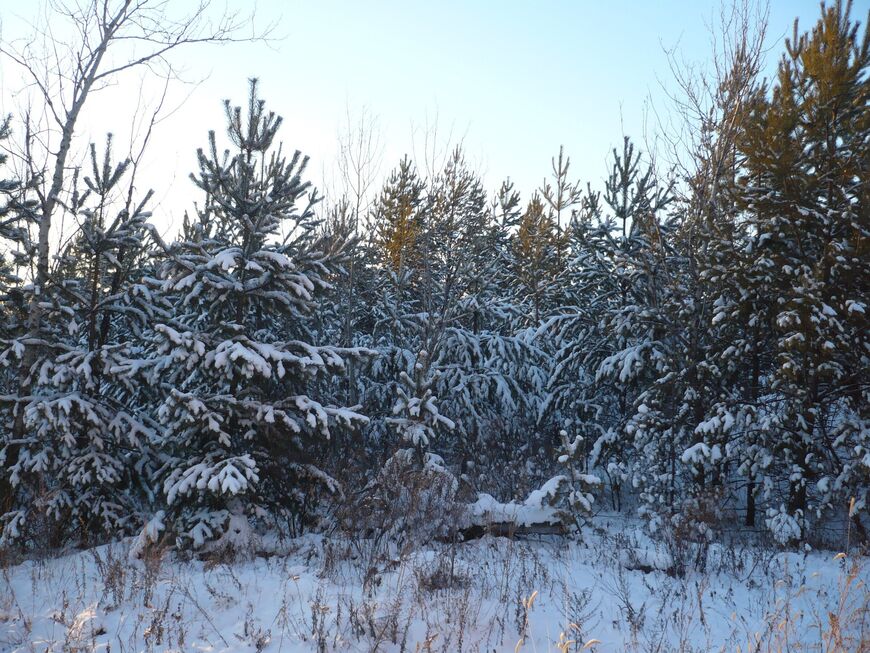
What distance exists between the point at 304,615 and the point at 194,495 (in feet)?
11.1

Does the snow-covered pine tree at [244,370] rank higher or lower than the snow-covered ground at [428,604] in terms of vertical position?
higher

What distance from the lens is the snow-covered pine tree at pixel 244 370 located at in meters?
7.13

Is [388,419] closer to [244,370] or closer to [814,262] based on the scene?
[244,370]

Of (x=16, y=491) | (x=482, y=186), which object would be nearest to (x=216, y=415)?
(x=16, y=491)

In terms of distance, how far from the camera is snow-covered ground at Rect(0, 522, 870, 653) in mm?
4430

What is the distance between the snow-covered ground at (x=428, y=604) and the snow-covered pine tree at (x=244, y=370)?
2.99ft

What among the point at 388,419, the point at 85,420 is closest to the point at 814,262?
the point at 388,419

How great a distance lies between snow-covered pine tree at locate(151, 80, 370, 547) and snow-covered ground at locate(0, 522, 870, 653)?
2.99 ft

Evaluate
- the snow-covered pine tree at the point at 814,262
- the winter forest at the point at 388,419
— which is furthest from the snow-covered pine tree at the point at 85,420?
the snow-covered pine tree at the point at 814,262

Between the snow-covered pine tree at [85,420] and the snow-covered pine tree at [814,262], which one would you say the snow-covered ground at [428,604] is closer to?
the snow-covered pine tree at [85,420]

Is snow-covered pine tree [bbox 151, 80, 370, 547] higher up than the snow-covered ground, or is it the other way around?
snow-covered pine tree [bbox 151, 80, 370, 547]

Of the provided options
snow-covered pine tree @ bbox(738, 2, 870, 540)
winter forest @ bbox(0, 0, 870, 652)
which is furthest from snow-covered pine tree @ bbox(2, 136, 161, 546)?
snow-covered pine tree @ bbox(738, 2, 870, 540)

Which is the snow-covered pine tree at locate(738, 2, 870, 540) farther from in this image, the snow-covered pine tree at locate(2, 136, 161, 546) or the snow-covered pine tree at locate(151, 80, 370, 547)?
the snow-covered pine tree at locate(2, 136, 161, 546)

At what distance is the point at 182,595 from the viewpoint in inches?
217
